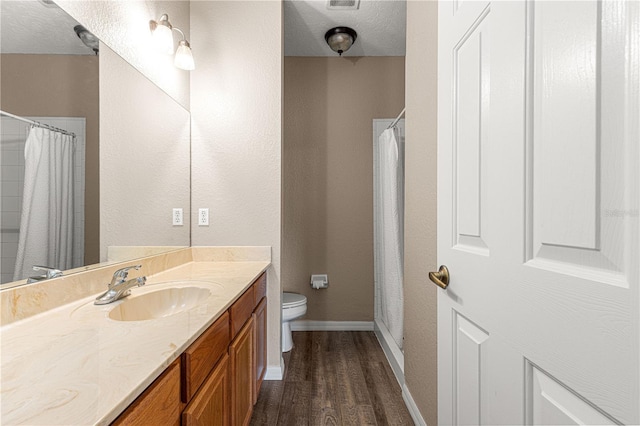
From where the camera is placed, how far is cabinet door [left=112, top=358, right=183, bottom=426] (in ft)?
1.78

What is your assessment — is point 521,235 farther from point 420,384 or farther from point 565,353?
point 420,384

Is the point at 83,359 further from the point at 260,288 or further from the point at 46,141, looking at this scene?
the point at 260,288

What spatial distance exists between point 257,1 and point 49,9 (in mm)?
1331

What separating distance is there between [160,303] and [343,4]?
7.54 ft

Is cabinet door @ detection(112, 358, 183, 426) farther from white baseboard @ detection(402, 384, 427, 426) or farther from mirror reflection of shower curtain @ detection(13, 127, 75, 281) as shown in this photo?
white baseboard @ detection(402, 384, 427, 426)

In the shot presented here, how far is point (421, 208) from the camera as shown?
1469mm

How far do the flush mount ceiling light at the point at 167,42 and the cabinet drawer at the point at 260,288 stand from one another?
4.33ft

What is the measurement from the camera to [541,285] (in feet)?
1.93

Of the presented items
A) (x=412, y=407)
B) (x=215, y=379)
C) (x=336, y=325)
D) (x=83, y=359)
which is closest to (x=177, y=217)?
(x=215, y=379)

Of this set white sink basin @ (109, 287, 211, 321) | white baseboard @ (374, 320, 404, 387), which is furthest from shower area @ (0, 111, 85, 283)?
white baseboard @ (374, 320, 404, 387)

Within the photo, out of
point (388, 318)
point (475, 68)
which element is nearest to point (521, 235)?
point (475, 68)

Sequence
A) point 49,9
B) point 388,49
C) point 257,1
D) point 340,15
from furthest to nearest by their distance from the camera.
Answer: point 388,49, point 340,15, point 257,1, point 49,9

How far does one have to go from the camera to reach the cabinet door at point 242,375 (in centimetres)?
121

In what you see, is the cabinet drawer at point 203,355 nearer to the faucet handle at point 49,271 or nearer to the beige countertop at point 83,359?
the beige countertop at point 83,359
